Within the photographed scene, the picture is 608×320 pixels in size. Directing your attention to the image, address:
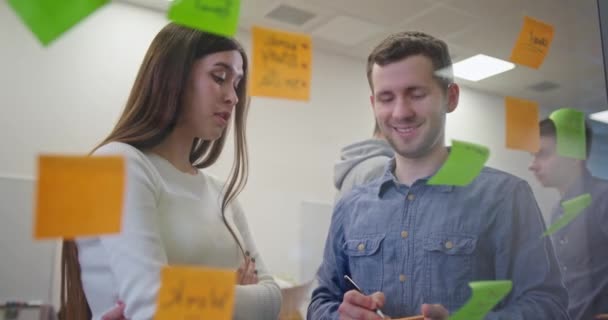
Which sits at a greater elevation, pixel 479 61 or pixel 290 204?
pixel 479 61

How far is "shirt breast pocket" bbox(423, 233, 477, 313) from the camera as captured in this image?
53cm

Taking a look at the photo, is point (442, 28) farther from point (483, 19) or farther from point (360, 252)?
point (360, 252)

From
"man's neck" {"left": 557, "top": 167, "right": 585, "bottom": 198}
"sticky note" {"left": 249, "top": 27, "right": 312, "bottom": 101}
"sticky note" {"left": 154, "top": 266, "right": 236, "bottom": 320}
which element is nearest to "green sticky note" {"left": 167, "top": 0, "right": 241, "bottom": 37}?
"sticky note" {"left": 249, "top": 27, "right": 312, "bottom": 101}

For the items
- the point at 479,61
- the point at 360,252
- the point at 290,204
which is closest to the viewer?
the point at 360,252

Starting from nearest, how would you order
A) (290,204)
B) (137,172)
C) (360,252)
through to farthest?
(137,172) → (360,252) → (290,204)

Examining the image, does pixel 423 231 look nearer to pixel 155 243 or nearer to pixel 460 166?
pixel 460 166

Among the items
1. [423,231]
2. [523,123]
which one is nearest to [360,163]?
[423,231]

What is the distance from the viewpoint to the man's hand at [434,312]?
515 millimetres

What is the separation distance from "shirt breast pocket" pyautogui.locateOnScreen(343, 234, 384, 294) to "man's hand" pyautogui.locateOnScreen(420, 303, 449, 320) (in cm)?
5

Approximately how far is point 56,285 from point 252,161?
0.84 feet

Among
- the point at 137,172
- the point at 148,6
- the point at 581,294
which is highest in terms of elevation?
the point at 148,6

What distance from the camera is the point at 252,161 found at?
610mm

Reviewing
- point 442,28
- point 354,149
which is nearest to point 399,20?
point 442,28

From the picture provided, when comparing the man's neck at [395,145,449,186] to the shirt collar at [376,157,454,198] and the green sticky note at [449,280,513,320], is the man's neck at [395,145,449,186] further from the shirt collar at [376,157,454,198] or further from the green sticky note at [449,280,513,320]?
the green sticky note at [449,280,513,320]
